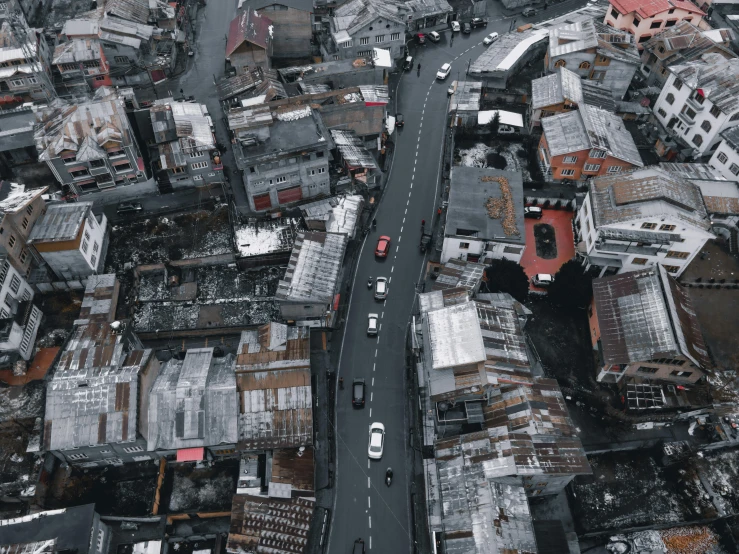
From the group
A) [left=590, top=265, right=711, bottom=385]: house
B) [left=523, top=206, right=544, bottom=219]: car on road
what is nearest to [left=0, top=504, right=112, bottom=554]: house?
[left=590, top=265, right=711, bottom=385]: house

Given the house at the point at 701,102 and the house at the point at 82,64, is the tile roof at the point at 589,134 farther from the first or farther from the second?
the house at the point at 82,64

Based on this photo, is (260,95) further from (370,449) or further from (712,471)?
(712,471)

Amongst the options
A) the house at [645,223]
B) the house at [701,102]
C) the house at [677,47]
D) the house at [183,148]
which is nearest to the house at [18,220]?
the house at [183,148]

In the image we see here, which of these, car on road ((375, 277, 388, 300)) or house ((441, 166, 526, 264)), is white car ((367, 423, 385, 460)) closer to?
car on road ((375, 277, 388, 300))

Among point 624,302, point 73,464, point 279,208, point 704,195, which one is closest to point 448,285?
point 624,302

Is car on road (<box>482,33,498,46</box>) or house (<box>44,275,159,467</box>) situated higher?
car on road (<box>482,33,498,46</box>)

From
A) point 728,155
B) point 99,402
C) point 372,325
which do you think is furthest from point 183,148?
point 728,155

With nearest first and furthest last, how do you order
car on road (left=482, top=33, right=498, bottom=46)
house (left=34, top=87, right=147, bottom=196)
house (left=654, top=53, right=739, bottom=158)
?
house (left=34, top=87, right=147, bottom=196) → house (left=654, top=53, right=739, bottom=158) → car on road (left=482, top=33, right=498, bottom=46)
